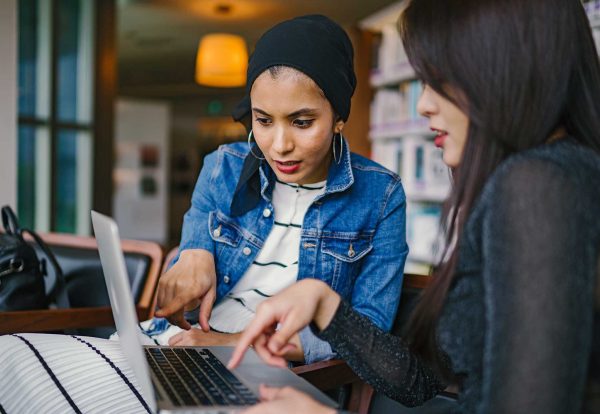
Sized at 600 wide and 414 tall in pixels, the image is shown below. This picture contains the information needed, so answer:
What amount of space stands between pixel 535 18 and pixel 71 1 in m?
4.75

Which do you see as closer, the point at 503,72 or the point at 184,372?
the point at 503,72

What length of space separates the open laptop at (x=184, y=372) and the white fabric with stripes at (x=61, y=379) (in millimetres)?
60

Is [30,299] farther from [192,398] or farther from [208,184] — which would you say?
[192,398]

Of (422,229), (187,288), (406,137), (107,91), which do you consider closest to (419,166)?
(406,137)

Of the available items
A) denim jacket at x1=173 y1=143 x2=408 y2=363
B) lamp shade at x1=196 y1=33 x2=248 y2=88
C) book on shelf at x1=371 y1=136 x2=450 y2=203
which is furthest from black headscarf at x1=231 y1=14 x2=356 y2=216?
lamp shade at x1=196 y1=33 x2=248 y2=88

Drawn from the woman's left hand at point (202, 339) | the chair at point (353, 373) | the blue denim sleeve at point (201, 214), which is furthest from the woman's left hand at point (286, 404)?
the blue denim sleeve at point (201, 214)

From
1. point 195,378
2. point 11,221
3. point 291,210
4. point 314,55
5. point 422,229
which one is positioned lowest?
point 422,229

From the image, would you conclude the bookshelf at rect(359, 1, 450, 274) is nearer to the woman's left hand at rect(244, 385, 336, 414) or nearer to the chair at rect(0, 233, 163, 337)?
the chair at rect(0, 233, 163, 337)

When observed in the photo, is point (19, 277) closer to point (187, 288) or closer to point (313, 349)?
point (187, 288)

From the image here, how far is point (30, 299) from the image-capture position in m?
1.67

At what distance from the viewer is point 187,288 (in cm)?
126

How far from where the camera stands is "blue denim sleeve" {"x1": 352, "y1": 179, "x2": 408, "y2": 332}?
1.27 meters

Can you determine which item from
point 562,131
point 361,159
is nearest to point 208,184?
point 361,159

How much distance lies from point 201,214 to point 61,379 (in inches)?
20.3
